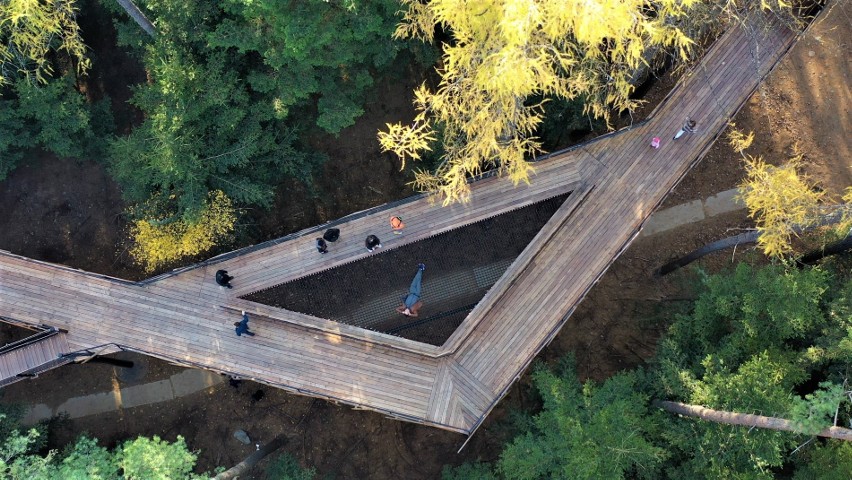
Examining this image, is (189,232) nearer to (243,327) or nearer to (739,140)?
(243,327)

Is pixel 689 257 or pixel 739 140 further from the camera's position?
pixel 689 257

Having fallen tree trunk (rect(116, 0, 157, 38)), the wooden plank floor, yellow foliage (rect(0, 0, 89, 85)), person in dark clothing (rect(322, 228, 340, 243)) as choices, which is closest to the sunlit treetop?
person in dark clothing (rect(322, 228, 340, 243))

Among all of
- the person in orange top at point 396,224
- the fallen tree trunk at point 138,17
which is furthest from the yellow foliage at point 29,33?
the person in orange top at point 396,224

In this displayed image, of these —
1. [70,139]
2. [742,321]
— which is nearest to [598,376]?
[742,321]

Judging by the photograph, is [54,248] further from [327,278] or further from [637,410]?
[637,410]

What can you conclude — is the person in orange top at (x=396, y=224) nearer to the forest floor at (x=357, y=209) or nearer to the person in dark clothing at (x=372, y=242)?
the person in dark clothing at (x=372, y=242)

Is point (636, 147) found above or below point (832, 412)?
above

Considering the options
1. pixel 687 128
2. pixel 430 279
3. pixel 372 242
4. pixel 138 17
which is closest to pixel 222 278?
pixel 372 242
